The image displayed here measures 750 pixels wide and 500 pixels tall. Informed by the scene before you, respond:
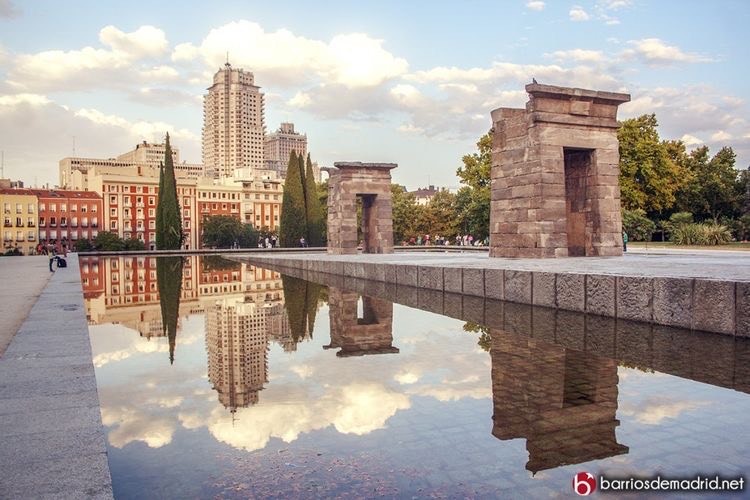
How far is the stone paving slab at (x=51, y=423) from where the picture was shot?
2965mm

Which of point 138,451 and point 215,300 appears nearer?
point 138,451

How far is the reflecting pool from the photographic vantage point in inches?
139

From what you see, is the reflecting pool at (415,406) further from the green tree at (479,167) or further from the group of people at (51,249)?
the green tree at (479,167)

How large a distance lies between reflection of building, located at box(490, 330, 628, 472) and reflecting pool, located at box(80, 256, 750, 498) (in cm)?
2

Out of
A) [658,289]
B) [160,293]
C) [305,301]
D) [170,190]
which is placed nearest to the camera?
[658,289]

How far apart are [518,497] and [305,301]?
10.9m

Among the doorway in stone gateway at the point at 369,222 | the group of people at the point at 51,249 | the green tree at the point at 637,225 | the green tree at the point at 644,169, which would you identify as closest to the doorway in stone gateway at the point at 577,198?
the doorway in stone gateway at the point at 369,222

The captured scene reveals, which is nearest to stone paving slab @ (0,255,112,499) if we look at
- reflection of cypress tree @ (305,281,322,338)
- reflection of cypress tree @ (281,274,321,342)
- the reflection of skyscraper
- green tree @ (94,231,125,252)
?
the reflection of skyscraper

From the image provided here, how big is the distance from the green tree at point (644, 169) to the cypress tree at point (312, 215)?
27674 millimetres

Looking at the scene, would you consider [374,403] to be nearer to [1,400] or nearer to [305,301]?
[1,400]

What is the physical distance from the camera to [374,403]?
5.09 m

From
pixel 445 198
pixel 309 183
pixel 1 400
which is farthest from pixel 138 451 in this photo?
pixel 445 198

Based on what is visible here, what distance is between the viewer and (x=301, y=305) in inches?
513

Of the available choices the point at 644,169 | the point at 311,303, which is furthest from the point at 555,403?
the point at 644,169
